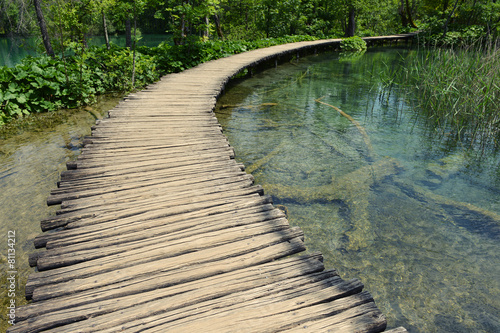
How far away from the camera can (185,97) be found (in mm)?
6859

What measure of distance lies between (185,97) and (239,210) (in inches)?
177

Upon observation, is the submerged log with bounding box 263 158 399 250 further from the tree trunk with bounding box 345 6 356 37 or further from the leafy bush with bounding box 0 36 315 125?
the tree trunk with bounding box 345 6 356 37

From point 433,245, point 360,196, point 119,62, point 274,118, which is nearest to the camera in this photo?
point 433,245

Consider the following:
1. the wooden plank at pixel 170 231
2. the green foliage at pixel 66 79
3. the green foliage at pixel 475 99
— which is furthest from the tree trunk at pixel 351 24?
the wooden plank at pixel 170 231

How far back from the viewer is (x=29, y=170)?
4.94 meters

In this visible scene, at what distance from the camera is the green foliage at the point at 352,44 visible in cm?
2392

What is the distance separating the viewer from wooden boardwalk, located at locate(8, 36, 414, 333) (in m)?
1.89


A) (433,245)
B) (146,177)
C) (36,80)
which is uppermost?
(36,80)

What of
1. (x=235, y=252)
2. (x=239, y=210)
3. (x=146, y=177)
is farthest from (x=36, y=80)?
(x=235, y=252)

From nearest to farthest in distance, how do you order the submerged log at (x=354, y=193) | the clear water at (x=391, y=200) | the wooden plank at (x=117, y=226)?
the wooden plank at (x=117, y=226) → the clear water at (x=391, y=200) → the submerged log at (x=354, y=193)

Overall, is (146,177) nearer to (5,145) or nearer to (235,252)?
(235,252)

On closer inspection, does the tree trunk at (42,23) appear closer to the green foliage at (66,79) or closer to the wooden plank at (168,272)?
the green foliage at (66,79)

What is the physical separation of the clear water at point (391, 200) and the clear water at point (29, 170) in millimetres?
3013

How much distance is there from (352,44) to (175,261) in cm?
2517
